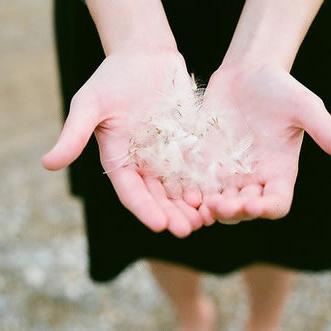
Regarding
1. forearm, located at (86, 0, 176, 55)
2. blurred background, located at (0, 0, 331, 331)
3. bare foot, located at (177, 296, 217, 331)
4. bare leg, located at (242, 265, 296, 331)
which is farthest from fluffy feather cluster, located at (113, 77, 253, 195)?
blurred background, located at (0, 0, 331, 331)

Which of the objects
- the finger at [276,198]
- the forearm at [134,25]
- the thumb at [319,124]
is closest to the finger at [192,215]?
the finger at [276,198]

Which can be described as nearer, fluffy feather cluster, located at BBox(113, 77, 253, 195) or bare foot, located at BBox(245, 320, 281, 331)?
fluffy feather cluster, located at BBox(113, 77, 253, 195)

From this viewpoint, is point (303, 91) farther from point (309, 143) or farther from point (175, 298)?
point (175, 298)

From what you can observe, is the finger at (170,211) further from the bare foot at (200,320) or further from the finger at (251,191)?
the bare foot at (200,320)

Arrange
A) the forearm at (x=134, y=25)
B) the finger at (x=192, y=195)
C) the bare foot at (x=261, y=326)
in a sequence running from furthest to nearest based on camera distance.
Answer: the bare foot at (x=261, y=326), the forearm at (x=134, y=25), the finger at (x=192, y=195)

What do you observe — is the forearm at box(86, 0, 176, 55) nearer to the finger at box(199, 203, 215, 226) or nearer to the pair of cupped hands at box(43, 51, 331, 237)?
the pair of cupped hands at box(43, 51, 331, 237)

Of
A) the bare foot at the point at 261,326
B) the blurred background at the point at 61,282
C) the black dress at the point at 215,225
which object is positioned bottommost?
the blurred background at the point at 61,282
